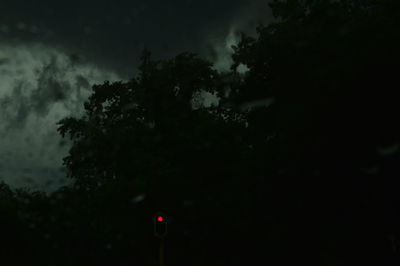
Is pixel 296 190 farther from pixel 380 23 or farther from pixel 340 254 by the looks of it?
pixel 380 23

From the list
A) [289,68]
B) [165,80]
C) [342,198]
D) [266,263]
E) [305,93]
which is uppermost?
[165,80]

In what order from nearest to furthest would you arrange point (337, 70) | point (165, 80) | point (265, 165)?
point (337, 70), point (265, 165), point (165, 80)

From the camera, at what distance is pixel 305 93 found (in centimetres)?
1792

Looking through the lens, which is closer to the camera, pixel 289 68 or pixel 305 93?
pixel 305 93

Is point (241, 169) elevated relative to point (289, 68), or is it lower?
lower

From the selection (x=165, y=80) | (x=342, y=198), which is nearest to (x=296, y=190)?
(x=342, y=198)

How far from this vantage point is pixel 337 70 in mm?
16469

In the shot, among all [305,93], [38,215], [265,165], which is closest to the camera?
[305,93]

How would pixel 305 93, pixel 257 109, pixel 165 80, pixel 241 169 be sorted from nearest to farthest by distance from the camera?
1. pixel 305 93
2. pixel 241 169
3. pixel 257 109
4. pixel 165 80

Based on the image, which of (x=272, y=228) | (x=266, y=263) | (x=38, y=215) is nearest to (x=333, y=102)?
(x=272, y=228)

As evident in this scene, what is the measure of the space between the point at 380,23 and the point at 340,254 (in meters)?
7.91

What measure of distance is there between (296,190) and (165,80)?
16549mm

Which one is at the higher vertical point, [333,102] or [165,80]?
[165,80]

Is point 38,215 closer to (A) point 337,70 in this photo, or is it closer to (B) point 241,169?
(B) point 241,169
